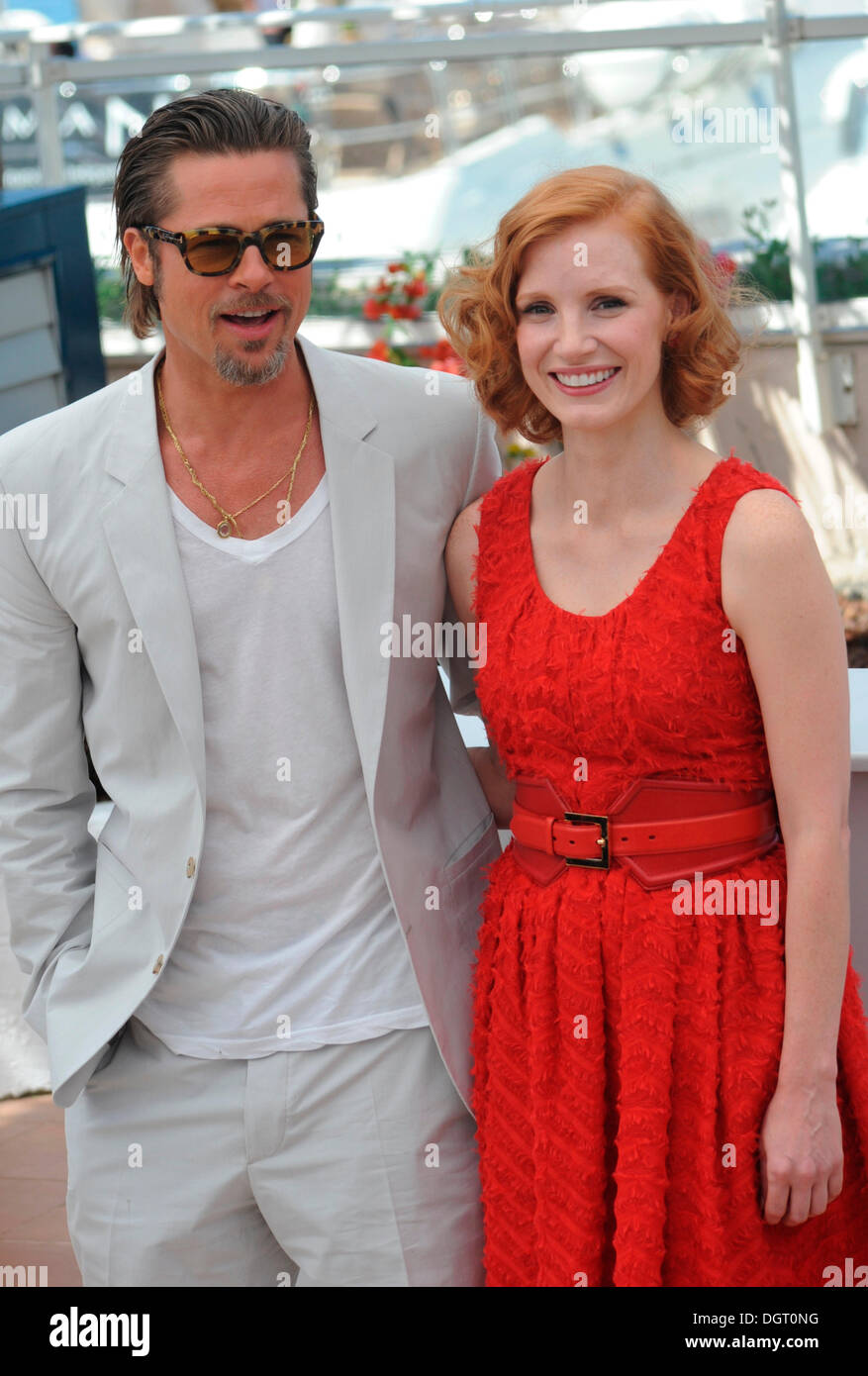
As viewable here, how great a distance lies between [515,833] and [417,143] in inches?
225

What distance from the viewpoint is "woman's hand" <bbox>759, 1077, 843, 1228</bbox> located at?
6.10 feet

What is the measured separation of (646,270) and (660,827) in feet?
2.17

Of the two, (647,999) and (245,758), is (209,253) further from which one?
(647,999)

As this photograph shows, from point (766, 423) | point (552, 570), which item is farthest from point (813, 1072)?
point (766, 423)

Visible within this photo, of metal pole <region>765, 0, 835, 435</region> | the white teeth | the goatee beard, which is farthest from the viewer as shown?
metal pole <region>765, 0, 835, 435</region>

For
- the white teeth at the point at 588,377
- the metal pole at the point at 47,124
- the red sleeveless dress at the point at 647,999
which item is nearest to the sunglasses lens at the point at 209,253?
the white teeth at the point at 588,377

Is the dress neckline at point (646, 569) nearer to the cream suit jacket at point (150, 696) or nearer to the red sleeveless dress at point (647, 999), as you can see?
the red sleeveless dress at point (647, 999)

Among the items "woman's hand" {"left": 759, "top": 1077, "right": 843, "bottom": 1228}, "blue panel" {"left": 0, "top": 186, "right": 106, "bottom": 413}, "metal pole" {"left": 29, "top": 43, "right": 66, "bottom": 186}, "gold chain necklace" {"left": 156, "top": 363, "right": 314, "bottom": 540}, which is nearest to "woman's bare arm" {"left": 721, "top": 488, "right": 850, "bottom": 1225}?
"woman's hand" {"left": 759, "top": 1077, "right": 843, "bottom": 1228}

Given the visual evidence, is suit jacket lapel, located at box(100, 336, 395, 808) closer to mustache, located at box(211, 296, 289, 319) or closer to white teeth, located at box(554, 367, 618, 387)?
mustache, located at box(211, 296, 289, 319)

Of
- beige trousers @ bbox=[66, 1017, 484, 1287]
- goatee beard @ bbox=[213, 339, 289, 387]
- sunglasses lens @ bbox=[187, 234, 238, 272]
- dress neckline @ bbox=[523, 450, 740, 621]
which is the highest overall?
sunglasses lens @ bbox=[187, 234, 238, 272]

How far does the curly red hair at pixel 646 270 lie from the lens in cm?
192

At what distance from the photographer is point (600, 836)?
193cm

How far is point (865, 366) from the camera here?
6.79 metres

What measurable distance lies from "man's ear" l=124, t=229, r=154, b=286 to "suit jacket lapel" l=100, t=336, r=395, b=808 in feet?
0.53
